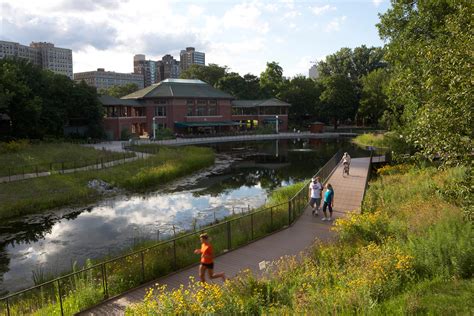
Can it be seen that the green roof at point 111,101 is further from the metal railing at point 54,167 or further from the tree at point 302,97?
the tree at point 302,97

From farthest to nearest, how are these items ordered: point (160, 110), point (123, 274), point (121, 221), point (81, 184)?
Result: point (160, 110) < point (81, 184) < point (121, 221) < point (123, 274)

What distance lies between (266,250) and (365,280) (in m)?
5.11

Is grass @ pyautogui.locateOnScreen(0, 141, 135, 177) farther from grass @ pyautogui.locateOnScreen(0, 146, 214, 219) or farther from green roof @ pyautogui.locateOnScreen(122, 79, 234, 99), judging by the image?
green roof @ pyautogui.locateOnScreen(122, 79, 234, 99)

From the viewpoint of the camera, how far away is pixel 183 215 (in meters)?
22.4

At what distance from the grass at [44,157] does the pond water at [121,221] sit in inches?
327

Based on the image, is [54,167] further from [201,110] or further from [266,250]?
[201,110]

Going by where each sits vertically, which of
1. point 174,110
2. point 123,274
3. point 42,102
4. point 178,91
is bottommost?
point 123,274

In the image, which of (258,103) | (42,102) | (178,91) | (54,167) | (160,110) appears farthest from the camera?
(258,103)

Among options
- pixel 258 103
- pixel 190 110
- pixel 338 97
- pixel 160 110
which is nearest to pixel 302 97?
pixel 338 97

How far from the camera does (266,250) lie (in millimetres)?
13258

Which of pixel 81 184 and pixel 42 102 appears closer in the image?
pixel 81 184

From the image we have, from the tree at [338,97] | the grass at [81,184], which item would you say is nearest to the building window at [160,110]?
the tree at [338,97]

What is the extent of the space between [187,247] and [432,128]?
8805mm

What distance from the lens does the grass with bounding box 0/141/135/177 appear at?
1199 inches
